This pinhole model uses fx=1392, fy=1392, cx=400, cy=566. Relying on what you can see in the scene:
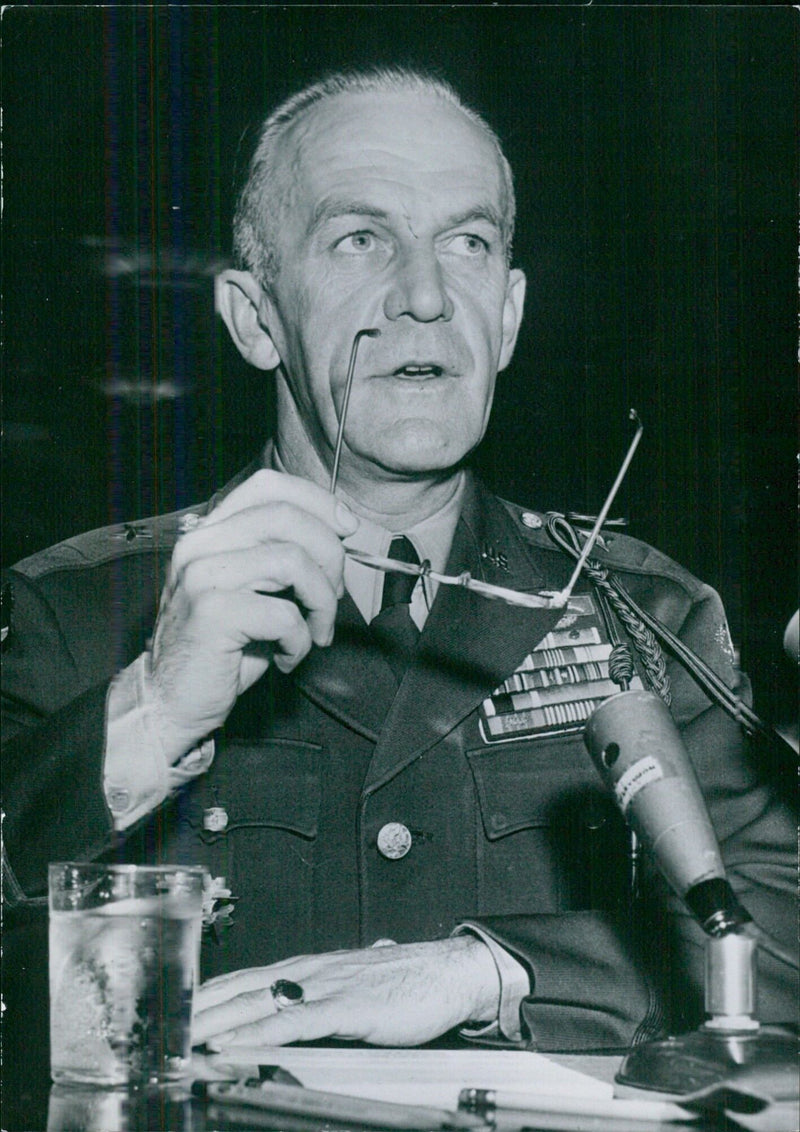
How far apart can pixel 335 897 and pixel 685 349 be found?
2.82 ft

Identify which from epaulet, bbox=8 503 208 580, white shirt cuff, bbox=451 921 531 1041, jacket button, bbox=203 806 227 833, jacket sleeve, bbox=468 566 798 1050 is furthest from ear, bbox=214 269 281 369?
white shirt cuff, bbox=451 921 531 1041

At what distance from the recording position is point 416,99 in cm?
183

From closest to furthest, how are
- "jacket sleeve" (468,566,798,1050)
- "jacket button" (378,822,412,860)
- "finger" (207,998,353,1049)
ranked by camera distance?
1. "finger" (207,998,353,1049)
2. "jacket sleeve" (468,566,798,1050)
3. "jacket button" (378,822,412,860)

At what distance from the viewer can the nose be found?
1775mm

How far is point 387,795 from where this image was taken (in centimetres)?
174

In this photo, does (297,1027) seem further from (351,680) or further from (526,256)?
(526,256)

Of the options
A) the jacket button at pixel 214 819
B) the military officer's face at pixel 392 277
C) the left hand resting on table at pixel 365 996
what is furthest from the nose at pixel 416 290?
the left hand resting on table at pixel 365 996

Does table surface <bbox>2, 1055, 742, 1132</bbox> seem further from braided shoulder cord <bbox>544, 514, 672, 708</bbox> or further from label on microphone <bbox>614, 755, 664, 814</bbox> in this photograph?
braided shoulder cord <bbox>544, 514, 672, 708</bbox>

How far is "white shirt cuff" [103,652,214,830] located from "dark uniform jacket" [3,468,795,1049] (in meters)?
0.02

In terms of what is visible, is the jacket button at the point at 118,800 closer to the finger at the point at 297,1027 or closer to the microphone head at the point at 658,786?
the finger at the point at 297,1027

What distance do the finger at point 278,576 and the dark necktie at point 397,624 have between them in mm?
301

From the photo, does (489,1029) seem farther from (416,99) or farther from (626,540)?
(416,99)

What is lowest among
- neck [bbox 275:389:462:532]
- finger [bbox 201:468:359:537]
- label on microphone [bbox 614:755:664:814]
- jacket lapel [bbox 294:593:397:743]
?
label on microphone [bbox 614:755:664:814]

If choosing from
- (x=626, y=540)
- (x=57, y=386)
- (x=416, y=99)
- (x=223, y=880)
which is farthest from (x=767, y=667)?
(x=57, y=386)
